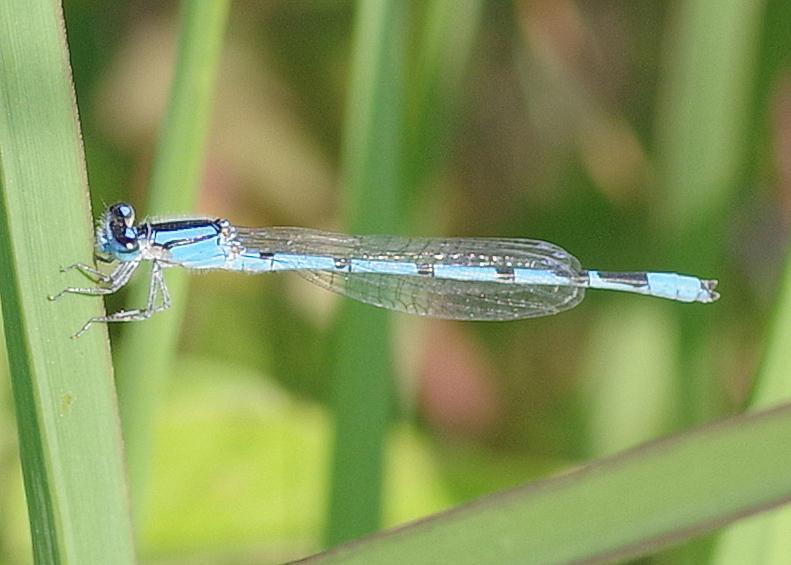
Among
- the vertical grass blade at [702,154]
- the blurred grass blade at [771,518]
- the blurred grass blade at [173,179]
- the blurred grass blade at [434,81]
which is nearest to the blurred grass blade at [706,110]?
the vertical grass blade at [702,154]

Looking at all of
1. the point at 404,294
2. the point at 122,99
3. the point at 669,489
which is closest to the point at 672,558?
the point at 404,294

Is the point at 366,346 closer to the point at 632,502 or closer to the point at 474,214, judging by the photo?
the point at 632,502

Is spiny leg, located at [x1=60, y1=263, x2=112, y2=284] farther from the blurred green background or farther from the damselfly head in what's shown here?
the blurred green background

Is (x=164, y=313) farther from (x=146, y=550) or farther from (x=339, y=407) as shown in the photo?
(x=146, y=550)

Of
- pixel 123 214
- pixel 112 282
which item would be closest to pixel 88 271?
pixel 112 282

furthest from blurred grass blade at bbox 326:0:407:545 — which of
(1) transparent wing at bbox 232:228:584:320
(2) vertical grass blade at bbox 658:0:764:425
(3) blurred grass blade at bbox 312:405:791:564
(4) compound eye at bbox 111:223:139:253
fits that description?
(3) blurred grass blade at bbox 312:405:791:564

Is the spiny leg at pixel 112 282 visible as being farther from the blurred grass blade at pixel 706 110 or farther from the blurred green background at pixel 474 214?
the blurred grass blade at pixel 706 110
